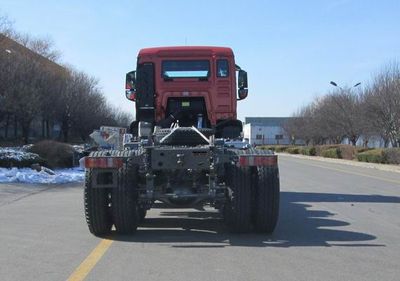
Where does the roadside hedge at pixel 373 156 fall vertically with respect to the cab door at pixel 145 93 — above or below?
below

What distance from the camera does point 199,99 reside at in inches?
515

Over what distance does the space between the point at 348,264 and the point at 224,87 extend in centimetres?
635

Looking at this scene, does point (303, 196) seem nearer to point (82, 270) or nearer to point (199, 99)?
point (199, 99)

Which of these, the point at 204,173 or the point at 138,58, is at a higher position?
the point at 138,58

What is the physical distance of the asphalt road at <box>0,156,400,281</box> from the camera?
23.0ft

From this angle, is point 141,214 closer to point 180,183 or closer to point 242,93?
point 180,183

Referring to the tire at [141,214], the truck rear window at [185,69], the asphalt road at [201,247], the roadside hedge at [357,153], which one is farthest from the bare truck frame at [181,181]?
the roadside hedge at [357,153]

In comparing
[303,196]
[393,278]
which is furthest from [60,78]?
[393,278]

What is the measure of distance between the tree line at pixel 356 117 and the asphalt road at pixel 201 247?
118 ft

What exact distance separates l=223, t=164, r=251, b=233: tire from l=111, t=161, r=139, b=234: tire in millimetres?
1553

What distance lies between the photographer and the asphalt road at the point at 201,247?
702 centimetres

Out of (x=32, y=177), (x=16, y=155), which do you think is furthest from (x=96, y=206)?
(x=16, y=155)

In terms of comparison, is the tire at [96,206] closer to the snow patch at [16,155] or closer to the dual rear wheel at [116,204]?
the dual rear wheel at [116,204]

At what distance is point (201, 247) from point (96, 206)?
1.89 meters
